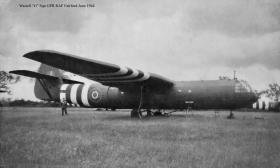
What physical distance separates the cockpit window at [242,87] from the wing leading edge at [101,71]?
3639 mm

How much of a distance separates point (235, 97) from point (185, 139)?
7.71 metres

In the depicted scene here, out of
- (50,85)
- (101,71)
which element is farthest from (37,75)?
(101,71)

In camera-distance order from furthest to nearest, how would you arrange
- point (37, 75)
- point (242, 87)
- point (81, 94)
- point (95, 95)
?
1. point (81, 94)
2. point (95, 95)
3. point (37, 75)
4. point (242, 87)

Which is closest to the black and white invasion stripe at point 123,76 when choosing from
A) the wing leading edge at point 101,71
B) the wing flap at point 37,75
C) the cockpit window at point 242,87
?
the wing leading edge at point 101,71

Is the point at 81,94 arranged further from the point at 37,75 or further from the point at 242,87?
the point at 242,87

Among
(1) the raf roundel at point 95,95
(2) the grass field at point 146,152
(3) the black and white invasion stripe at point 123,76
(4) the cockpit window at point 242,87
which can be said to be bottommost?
(2) the grass field at point 146,152

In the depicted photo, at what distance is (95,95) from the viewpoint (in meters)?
17.3

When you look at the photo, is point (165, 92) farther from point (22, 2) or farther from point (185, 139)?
point (22, 2)

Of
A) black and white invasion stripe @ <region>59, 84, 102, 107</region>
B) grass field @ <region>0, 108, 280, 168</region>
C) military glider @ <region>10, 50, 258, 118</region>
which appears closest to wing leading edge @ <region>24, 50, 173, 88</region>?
military glider @ <region>10, 50, 258, 118</region>

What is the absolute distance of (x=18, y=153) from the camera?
527 cm

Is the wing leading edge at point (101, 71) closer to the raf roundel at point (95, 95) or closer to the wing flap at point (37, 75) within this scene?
the raf roundel at point (95, 95)

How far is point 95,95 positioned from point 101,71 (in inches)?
187

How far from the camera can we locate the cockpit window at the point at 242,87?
13.6 m

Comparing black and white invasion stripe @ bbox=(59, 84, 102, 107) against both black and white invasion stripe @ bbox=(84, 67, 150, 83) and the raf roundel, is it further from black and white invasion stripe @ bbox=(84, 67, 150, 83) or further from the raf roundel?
black and white invasion stripe @ bbox=(84, 67, 150, 83)
